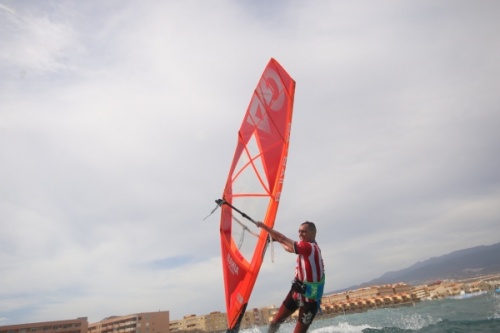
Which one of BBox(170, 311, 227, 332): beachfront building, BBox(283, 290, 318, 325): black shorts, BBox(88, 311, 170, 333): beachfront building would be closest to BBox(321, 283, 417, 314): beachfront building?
BBox(170, 311, 227, 332): beachfront building

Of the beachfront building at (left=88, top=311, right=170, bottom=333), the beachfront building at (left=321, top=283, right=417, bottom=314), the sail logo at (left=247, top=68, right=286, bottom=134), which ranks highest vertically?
the sail logo at (left=247, top=68, right=286, bottom=134)

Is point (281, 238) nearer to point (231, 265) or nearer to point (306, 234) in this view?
point (306, 234)

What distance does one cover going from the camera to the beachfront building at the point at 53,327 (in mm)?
51825

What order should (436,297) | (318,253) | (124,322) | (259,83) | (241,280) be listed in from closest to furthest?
1. (318,253)
2. (241,280)
3. (259,83)
4. (124,322)
5. (436,297)

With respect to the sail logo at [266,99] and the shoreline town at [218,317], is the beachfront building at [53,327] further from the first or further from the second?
the sail logo at [266,99]

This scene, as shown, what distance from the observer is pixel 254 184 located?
557 cm

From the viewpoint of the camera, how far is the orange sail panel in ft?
16.0

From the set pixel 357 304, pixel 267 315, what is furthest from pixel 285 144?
pixel 267 315

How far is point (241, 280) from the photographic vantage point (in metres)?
5.00

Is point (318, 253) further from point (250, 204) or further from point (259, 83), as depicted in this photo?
point (259, 83)

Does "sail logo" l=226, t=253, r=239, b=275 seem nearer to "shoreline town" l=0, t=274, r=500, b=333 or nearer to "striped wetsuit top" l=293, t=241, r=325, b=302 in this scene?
"striped wetsuit top" l=293, t=241, r=325, b=302

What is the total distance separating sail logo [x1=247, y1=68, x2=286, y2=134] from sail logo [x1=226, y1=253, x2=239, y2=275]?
238cm

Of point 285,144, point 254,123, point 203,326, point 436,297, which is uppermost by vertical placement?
point 254,123

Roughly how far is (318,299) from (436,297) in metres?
121
